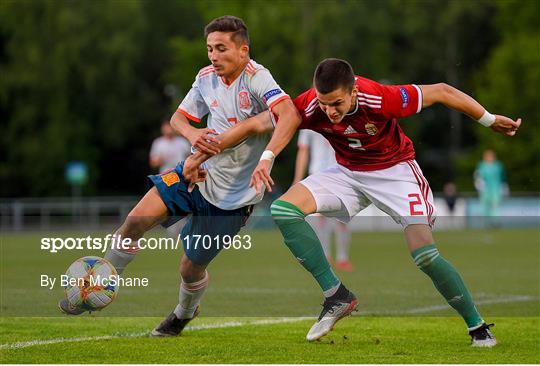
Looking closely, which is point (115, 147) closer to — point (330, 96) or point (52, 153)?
point (52, 153)

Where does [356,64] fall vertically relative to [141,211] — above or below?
below

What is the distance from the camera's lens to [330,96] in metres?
7.21

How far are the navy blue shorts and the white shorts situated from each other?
65 centimetres

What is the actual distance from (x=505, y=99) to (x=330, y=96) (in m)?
43.9

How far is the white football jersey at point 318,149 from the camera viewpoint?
14.9 metres

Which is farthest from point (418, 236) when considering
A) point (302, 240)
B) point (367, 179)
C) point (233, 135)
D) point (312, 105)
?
point (233, 135)

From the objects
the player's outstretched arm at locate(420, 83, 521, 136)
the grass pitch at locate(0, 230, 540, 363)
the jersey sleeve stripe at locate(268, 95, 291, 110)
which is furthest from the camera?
the jersey sleeve stripe at locate(268, 95, 291, 110)

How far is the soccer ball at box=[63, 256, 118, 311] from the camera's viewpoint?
7.66m

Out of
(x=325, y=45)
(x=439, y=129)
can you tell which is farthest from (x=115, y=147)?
(x=439, y=129)

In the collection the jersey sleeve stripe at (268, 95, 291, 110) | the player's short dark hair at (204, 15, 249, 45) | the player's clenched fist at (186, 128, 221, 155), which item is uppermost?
the player's short dark hair at (204, 15, 249, 45)

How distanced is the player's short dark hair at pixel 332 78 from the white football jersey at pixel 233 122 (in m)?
0.67

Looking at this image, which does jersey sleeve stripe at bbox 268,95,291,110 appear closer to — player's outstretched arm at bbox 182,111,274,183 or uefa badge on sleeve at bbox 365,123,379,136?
player's outstretched arm at bbox 182,111,274,183

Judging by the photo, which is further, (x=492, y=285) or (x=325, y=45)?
(x=325, y=45)

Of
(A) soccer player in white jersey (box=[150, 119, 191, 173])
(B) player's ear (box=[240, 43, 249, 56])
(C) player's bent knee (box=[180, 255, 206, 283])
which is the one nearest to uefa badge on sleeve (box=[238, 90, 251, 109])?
(B) player's ear (box=[240, 43, 249, 56])
